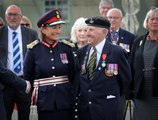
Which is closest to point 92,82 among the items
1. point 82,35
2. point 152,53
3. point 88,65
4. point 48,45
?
point 88,65

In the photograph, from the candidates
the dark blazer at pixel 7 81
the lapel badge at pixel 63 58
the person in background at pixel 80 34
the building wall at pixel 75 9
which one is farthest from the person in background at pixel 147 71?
the building wall at pixel 75 9

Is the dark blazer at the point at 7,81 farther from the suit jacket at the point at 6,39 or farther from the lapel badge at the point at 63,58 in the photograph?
the suit jacket at the point at 6,39

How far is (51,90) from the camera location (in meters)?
5.86

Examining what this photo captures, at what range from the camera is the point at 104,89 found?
5.76 metres

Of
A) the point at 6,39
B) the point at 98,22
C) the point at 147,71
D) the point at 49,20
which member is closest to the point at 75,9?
the point at 6,39

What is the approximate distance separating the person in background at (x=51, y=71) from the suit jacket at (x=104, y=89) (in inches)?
7.5

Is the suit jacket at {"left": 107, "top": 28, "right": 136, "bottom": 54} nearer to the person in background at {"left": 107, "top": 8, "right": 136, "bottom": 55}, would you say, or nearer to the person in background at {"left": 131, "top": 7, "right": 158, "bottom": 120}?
the person in background at {"left": 107, "top": 8, "right": 136, "bottom": 55}

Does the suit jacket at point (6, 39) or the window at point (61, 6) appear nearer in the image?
the suit jacket at point (6, 39)

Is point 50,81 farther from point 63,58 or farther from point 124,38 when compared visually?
point 124,38

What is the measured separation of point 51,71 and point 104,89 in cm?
70

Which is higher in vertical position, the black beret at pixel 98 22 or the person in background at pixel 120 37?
the black beret at pixel 98 22

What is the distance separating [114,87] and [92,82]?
0.28 metres

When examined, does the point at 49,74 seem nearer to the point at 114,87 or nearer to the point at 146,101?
the point at 114,87

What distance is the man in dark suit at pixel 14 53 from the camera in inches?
282
